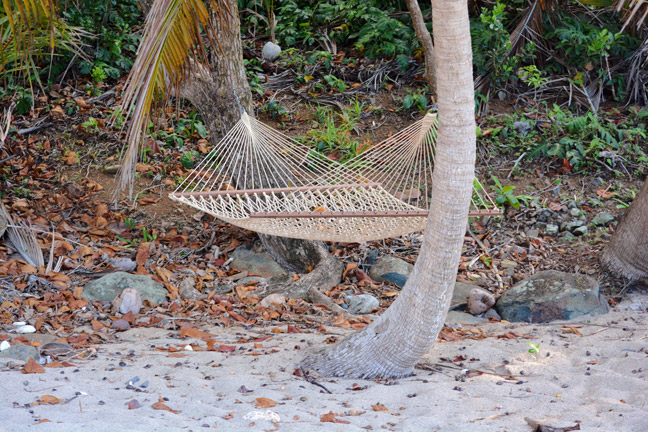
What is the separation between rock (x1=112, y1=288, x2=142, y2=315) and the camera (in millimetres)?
2552

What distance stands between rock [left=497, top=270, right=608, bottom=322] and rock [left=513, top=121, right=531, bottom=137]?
1.40 meters

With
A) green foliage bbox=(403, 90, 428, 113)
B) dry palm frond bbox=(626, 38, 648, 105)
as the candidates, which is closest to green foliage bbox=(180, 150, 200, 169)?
green foliage bbox=(403, 90, 428, 113)


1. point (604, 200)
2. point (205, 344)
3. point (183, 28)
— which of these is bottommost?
point (205, 344)

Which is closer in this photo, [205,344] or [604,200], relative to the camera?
[205,344]

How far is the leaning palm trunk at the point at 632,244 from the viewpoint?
8.91 ft

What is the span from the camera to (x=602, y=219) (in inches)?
131

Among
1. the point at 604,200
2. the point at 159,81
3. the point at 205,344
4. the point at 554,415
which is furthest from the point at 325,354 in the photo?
the point at 604,200

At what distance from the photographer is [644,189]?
2.75 metres

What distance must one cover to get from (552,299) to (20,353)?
2075 mm

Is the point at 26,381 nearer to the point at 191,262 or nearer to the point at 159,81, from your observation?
the point at 159,81

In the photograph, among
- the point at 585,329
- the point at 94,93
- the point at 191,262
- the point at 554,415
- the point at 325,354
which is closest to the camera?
the point at 554,415

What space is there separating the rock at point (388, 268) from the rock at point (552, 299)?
1.67ft

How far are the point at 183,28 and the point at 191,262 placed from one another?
1.38 meters

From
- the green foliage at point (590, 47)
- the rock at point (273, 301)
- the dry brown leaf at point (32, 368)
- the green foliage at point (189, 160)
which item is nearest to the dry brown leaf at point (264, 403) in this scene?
the dry brown leaf at point (32, 368)
